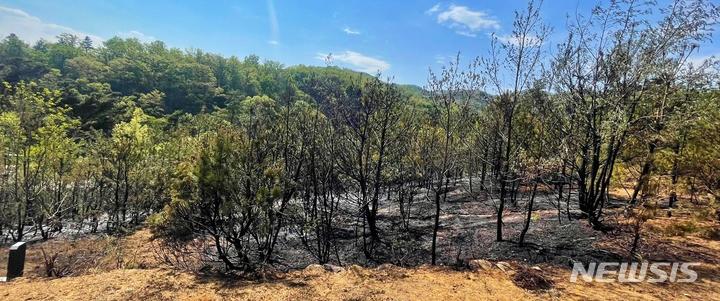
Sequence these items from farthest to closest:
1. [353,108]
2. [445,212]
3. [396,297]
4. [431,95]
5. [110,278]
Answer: [445,212]
[353,108]
[431,95]
[110,278]
[396,297]

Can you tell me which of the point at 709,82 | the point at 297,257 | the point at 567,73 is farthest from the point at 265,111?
the point at 709,82

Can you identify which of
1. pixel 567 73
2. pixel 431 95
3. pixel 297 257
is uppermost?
pixel 567 73

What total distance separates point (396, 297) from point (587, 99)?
698cm

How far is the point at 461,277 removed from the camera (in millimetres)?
6820

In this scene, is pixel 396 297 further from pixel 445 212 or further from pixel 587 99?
pixel 445 212

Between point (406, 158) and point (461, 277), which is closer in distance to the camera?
point (461, 277)

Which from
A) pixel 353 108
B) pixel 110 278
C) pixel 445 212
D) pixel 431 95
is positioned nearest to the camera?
pixel 110 278

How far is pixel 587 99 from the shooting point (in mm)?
9328

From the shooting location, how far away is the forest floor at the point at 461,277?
602cm

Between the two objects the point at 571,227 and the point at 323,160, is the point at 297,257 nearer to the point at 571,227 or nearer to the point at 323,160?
the point at 323,160

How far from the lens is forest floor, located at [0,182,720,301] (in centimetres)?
602

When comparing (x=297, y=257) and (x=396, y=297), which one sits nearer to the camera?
(x=396, y=297)

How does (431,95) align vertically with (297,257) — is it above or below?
above

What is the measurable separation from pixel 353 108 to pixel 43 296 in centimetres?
675
